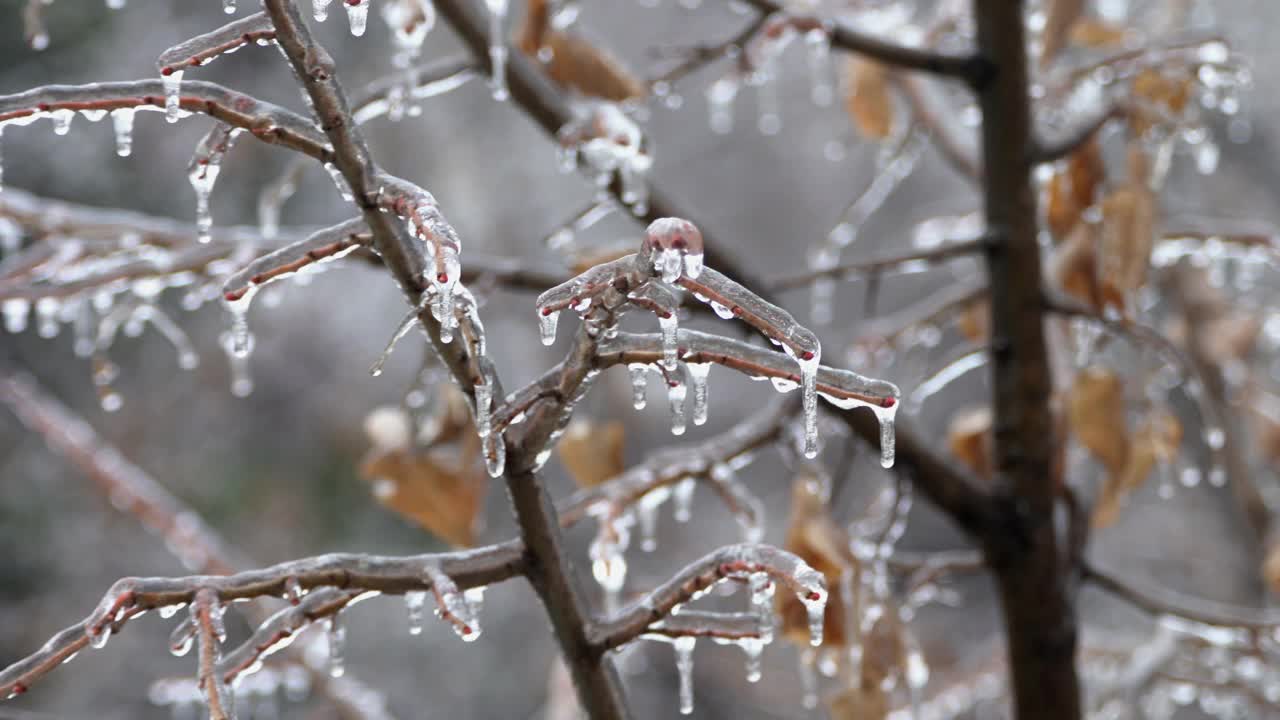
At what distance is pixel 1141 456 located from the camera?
743 millimetres

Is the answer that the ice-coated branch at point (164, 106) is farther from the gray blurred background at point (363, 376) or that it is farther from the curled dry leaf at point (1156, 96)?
the gray blurred background at point (363, 376)

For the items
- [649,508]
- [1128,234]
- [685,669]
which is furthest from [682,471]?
[1128,234]

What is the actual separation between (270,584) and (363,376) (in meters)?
2.29

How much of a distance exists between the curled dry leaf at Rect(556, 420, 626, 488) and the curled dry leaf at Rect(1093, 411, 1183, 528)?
29cm

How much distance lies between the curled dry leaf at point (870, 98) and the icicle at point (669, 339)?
0.60 metres

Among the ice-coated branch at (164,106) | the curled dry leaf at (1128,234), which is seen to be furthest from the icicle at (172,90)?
the curled dry leaf at (1128,234)

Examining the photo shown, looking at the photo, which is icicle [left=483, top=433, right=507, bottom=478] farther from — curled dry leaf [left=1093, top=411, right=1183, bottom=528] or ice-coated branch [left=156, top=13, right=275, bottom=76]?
curled dry leaf [left=1093, top=411, right=1183, bottom=528]

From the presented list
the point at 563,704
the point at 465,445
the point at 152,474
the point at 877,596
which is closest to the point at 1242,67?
the point at 877,596

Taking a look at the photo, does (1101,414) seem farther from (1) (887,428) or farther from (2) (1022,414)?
(1) (887,428)

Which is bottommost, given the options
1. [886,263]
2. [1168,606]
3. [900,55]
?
[1168,606]

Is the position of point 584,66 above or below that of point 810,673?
above

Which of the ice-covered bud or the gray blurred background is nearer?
the ice-covered bud

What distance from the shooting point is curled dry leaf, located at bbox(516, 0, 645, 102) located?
67cm

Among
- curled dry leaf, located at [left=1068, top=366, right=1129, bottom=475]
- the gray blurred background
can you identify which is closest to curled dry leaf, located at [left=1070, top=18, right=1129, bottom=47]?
curled dry leaf, located at [left=1068, top=366, right=1129, bottom=475]
